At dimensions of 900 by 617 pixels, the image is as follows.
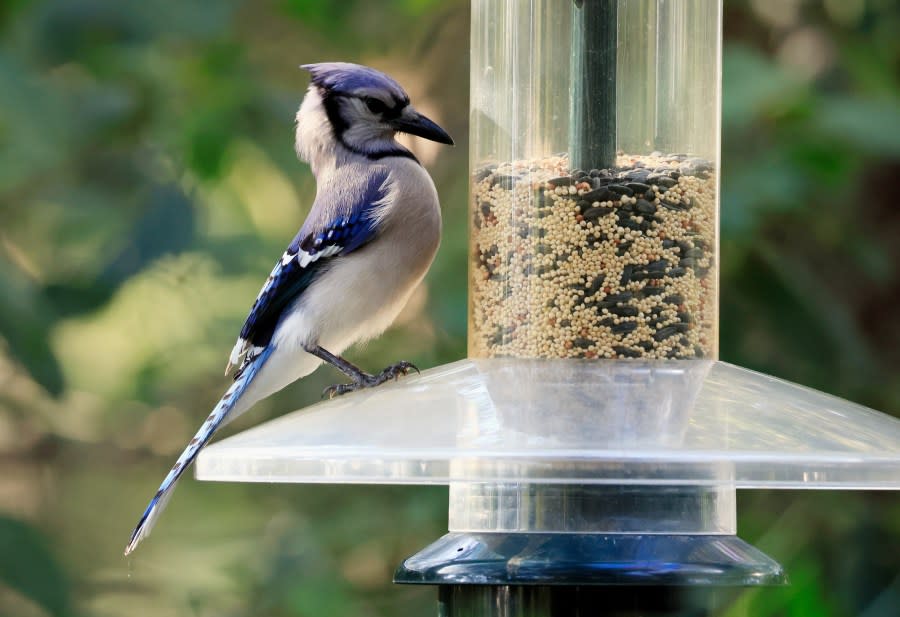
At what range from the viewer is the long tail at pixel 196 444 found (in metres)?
2.93

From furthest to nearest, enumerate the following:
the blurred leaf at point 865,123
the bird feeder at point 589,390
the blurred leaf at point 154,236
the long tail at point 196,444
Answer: the blurred leaf at point 865,123, the blurred leaf at point 154,236, the long tail at point 196,444, the bird feeder at point 589,390

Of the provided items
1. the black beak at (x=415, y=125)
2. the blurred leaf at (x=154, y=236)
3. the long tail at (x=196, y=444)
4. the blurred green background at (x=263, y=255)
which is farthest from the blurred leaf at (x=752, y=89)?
the long tail at (x=196, y=444)

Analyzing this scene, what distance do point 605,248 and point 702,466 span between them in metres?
0.72

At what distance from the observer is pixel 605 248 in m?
2.65

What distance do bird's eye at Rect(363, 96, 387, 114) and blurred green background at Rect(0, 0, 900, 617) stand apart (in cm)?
100

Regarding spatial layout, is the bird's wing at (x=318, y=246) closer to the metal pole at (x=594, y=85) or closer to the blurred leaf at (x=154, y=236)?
the metal pole at (x=594, y=85)

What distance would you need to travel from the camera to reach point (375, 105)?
137 inches

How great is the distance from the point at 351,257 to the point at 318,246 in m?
0.09

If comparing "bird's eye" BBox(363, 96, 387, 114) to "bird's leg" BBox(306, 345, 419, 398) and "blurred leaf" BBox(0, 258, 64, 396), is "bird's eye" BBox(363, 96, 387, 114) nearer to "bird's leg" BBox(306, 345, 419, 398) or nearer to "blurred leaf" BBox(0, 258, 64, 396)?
"bird's leg" BBox(306, 345, 419, 398)

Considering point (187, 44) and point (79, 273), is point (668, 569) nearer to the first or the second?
point (79, 273)

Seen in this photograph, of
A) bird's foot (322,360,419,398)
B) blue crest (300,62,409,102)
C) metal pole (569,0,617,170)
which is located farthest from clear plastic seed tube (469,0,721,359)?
blue crest (300,62,409,102)

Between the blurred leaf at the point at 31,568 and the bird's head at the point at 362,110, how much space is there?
147cm

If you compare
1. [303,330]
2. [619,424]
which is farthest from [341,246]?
[619,424]

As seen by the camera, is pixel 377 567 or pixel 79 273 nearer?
pixel 79 273
